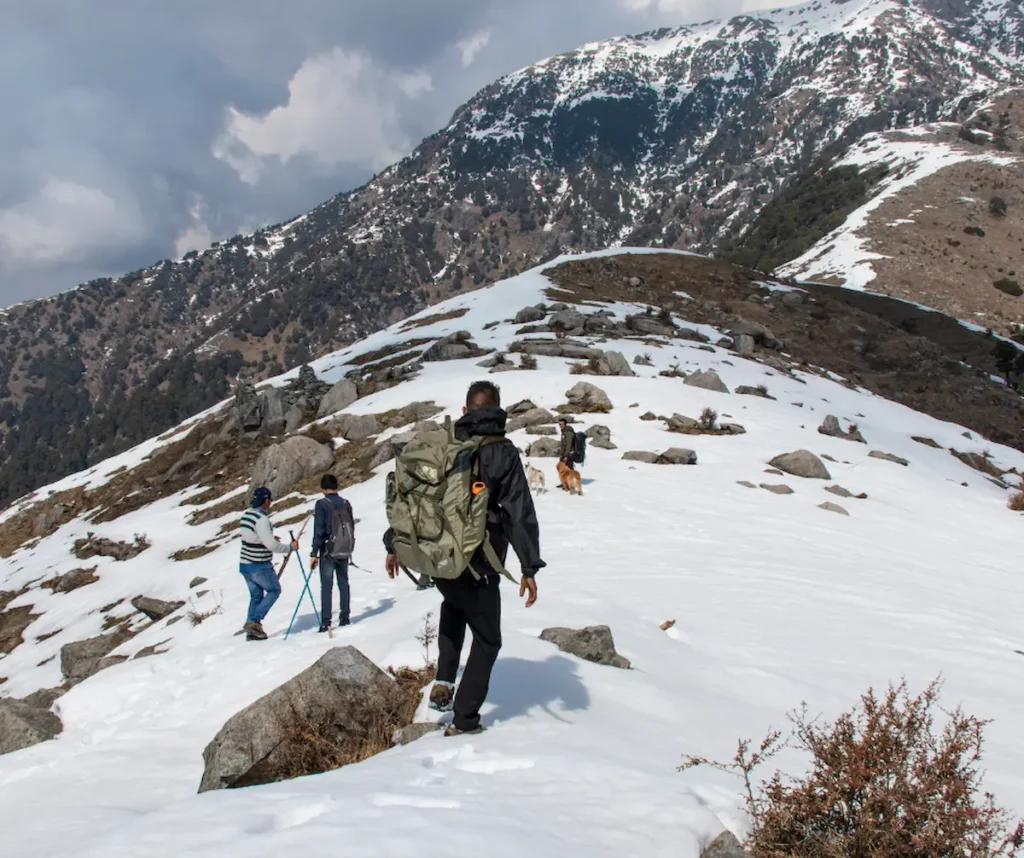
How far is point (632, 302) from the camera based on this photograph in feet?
137

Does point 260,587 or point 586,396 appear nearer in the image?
point 260,587

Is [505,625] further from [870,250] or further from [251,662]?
[870,250]

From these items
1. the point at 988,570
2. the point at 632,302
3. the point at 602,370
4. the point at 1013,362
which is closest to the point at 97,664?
the point at 988,570

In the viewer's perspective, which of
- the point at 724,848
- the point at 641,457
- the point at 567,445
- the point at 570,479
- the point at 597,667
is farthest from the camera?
the point at 641,457

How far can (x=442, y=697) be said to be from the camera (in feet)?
15.5

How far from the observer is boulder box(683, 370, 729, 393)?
79.0 ft

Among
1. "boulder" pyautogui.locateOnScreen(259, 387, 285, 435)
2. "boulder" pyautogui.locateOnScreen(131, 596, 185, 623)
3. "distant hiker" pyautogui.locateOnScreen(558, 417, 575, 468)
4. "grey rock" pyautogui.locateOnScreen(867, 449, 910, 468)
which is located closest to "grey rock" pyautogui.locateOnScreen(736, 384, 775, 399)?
"grey rock" pyautogui.locateOnScreen(867, 449, 910, 468)

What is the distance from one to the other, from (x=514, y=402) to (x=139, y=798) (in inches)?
A: 683

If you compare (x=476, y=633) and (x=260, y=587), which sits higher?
(x=476, y=633)

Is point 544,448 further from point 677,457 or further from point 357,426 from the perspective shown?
point 357,426

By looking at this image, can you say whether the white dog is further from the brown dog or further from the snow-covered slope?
the snow-covered slope

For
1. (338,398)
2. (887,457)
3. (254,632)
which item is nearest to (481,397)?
(254,632)

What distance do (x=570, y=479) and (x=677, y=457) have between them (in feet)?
13.4

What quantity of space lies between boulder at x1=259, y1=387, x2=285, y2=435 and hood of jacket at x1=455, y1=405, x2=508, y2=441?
73.6ft
